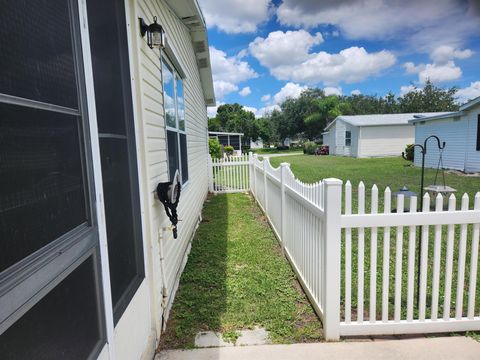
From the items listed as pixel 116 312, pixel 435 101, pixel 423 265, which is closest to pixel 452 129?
pixel 423 265

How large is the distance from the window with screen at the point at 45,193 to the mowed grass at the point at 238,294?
1536 mm

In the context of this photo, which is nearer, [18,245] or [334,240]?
[18,245]

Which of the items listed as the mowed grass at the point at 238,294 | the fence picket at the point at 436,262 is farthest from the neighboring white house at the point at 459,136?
the fence picket at the point at 436,262

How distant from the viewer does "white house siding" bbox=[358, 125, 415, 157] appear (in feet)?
84.1

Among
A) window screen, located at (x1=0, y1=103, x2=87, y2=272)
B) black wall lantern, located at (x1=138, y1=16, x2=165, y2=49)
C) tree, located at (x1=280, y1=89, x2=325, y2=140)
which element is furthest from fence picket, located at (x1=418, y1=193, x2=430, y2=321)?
tree, located at (x1=280, y1=89, x2=325, y2=140)

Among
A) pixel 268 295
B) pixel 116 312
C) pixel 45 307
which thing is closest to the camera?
pixel 45 307

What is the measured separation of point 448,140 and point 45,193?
18684mm

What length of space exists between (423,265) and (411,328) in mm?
549

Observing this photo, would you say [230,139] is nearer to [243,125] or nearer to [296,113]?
[243,125]

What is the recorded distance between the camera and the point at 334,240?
247 centimetres

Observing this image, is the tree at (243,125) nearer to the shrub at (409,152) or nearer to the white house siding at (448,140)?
the shrub at (409,152)

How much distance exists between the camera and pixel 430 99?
4572cm

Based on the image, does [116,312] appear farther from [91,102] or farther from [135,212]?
[91,102]

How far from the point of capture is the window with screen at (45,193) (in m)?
0.88
